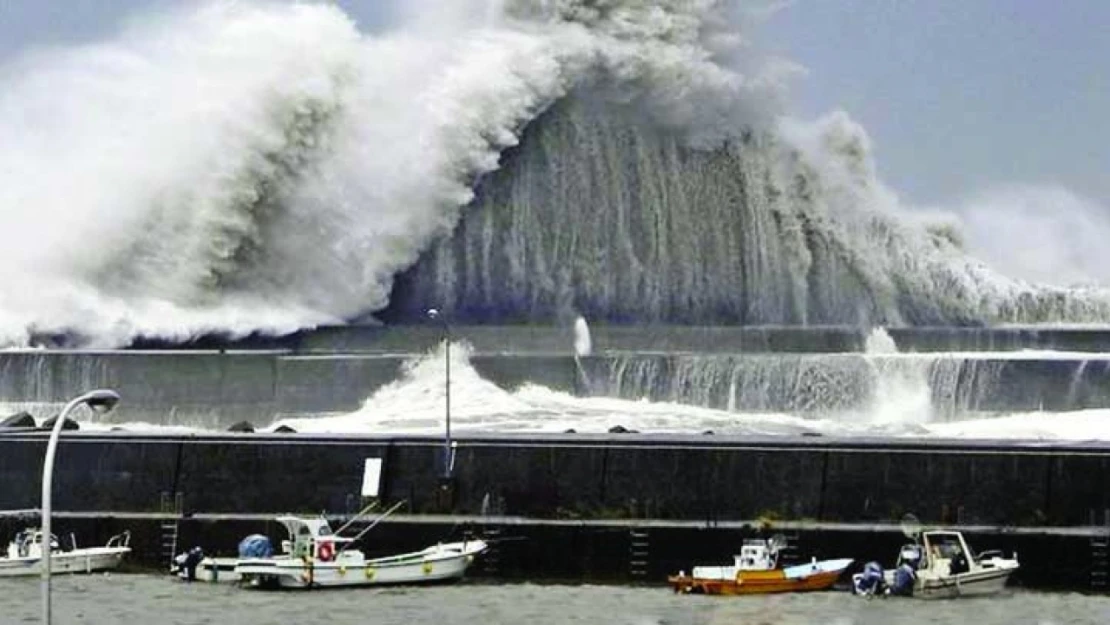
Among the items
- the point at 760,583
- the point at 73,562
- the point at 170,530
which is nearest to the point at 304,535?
the point at 170,530

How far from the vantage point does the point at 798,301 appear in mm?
55594

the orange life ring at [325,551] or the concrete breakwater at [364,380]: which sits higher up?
the concrete breakwater at [364,380]

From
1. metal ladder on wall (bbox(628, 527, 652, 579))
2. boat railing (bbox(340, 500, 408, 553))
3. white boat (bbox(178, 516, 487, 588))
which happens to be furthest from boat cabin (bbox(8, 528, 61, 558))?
metal ladder on wall (bbox(628, 527, 652, 579))

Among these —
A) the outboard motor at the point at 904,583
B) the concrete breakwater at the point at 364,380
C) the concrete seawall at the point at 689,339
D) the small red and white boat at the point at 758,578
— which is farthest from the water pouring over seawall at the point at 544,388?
the outboard motor at the point at 904,583

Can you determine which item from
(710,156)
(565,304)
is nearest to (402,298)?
(565,304)

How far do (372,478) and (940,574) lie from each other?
7.19 metres

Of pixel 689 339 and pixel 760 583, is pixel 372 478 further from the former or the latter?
pixel 689 339

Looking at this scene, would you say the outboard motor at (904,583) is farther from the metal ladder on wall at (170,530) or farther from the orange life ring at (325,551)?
the metal ladder on wall at (170,530)

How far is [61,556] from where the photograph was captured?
120 ft

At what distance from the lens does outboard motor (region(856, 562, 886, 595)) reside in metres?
33.8

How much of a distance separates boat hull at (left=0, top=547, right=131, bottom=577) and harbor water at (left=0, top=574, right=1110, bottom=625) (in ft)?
2.57

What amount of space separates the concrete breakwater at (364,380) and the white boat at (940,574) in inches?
466

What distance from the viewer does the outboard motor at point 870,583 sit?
3375 centimetres

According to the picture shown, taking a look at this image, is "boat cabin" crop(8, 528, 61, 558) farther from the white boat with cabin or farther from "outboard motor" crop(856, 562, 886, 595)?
"outboard motor" crop(856, 562, 886, 595)
